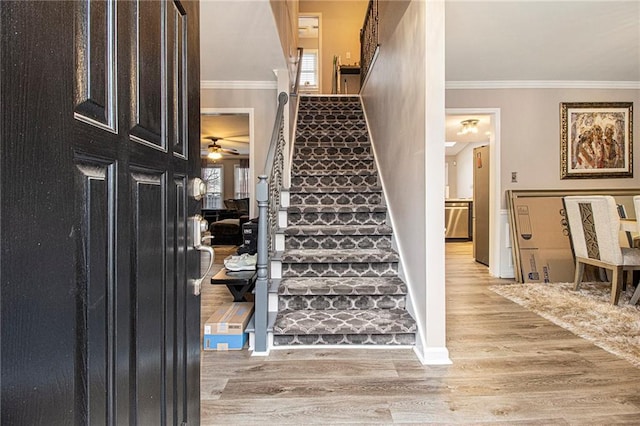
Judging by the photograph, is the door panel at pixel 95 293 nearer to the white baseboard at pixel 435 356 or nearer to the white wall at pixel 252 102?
the white baseboard at pixel 435 356

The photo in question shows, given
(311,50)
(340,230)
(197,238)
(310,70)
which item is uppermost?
(311,50)

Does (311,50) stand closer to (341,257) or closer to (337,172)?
→ (337,172)

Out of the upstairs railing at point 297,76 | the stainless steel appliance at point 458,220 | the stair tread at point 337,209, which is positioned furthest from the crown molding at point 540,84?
the stainless steel appliance at point 458,220

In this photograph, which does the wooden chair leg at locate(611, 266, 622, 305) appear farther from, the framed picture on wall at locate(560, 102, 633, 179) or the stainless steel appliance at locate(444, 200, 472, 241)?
the stainless steel appliance at locate(444, 200, 472, 241)

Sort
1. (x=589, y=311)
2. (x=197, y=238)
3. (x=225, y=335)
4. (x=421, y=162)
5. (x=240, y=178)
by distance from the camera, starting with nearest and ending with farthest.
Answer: (x=197, y=238), (x=421, y=162), (x=225, y=335), (x=589, y=311), (x=240, y=178)

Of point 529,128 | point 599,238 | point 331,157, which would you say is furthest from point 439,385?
point 529,128

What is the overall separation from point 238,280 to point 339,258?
858 millimetres

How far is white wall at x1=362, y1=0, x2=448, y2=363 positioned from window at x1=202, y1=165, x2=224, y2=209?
924cm

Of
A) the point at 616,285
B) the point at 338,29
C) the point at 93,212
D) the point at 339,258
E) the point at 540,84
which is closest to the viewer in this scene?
the point at 93,212

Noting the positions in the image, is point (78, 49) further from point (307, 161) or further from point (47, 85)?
point (307, 161)

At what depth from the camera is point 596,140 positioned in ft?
15.2

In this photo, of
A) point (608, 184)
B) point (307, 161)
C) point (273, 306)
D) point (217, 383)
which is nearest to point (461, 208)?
point (608, 184)

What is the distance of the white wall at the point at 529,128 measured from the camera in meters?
4.56

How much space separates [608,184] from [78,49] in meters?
5.94
